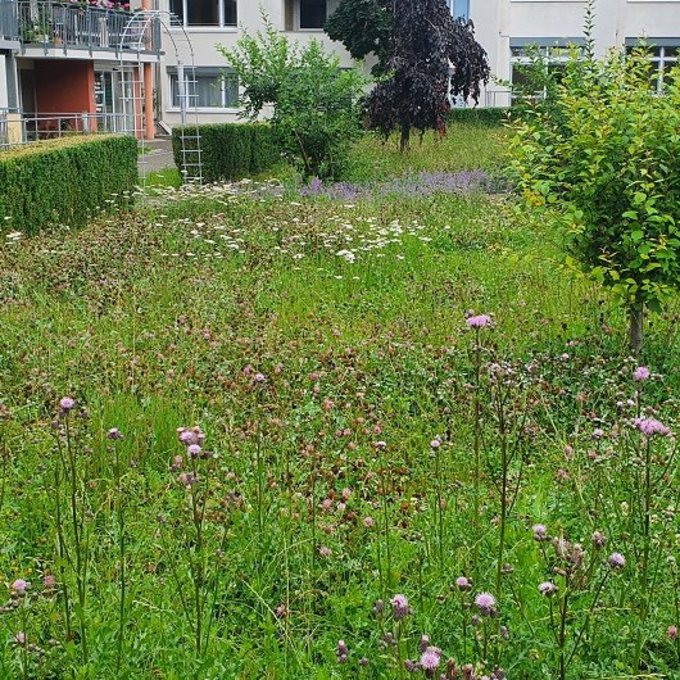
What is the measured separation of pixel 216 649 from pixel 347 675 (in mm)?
396

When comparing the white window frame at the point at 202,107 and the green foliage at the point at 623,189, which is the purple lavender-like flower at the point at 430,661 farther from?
the white window frame at the point at 202,107

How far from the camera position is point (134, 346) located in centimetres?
657

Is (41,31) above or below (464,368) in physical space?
above

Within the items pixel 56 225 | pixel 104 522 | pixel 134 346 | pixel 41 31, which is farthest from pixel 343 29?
pixel 104 522

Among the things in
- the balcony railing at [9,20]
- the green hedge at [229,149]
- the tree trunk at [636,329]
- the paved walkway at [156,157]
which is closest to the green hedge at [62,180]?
the green hedge at [229,149]

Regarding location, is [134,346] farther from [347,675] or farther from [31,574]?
[347,675]

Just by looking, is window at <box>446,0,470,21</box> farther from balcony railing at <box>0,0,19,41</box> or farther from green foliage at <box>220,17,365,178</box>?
green foliage at <box>220,17,365,178</box>

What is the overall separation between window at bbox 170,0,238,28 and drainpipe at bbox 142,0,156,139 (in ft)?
5.07

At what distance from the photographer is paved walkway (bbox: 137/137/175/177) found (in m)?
23.3

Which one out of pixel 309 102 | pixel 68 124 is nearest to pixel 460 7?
A: pixel 68 124

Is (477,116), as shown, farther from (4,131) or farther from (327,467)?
(327,467)

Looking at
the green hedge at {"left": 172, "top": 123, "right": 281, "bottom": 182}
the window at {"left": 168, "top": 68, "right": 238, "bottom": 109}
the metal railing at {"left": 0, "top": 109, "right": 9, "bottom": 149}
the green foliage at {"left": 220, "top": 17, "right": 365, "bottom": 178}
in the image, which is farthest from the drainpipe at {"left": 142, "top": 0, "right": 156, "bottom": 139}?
the green foliage at {"left": 220, "top": 17, "right": 365, "bottom": 178}

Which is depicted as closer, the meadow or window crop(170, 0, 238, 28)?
the meadow

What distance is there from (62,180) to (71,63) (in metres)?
20.9
